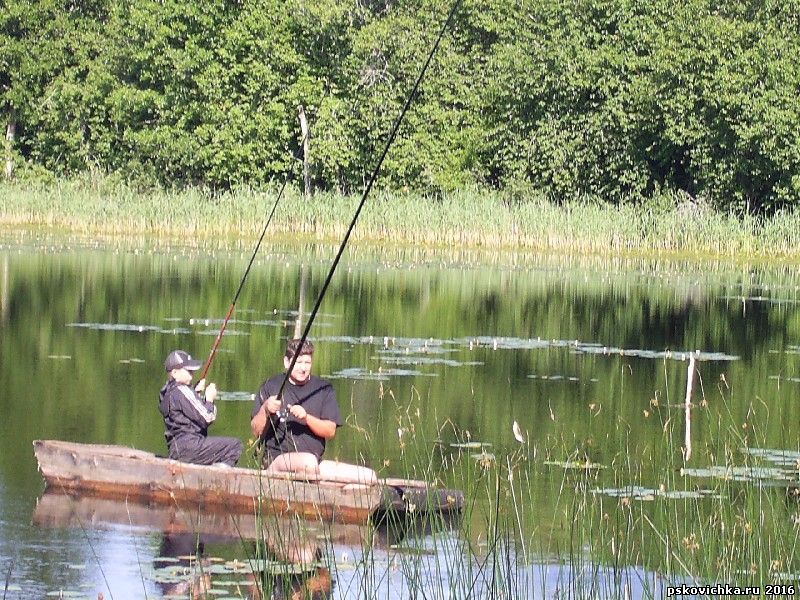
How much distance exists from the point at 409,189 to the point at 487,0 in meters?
5.92

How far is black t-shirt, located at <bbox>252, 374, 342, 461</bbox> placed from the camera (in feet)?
33.1

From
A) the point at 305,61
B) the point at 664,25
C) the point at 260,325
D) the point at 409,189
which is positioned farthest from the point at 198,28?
the point at 260,325

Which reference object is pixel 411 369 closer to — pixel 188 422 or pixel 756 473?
pixel 756 473

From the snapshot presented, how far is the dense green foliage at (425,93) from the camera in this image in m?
43.0

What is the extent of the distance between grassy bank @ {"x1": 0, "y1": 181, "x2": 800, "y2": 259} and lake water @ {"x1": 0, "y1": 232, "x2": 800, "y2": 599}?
393 cm

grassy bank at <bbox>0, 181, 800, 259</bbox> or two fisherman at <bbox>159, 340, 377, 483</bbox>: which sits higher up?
grassy bank at <bbox>0, 181, 800, 259</bbox>

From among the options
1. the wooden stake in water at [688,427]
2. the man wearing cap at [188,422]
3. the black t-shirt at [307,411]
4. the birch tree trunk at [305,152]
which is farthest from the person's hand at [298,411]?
the birch tree trunk at [305,152]

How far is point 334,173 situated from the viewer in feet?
165

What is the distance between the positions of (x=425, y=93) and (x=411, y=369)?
107 ft

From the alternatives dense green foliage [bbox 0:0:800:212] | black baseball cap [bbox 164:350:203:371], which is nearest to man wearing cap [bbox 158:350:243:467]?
black baseball cap [bbox 164:350:203:371]

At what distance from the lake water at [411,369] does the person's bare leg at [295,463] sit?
0.64 metres

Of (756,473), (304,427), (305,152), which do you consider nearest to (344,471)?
(304,427)

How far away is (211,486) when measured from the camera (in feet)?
33.1

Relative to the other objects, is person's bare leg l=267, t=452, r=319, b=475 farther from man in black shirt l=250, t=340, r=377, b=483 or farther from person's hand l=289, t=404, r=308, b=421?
person's hand l=289, t=404, r=308, b=421
